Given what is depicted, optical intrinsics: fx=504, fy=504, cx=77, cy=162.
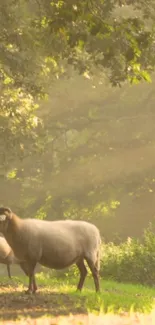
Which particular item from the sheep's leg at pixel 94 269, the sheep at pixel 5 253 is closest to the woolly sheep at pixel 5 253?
the sheep at pixel 5 253

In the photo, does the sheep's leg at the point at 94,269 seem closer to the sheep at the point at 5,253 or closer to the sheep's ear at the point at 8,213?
the sheep's ear at the point at 8,213

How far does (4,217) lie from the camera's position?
10070mm

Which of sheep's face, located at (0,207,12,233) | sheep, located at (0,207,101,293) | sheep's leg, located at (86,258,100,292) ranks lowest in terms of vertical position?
sheep's leg, located at (86,258,100,292)

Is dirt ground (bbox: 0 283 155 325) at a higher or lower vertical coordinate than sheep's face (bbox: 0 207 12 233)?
lower

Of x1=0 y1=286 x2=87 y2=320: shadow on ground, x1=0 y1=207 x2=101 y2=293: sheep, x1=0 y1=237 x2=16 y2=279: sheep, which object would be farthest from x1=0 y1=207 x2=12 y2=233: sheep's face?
x1=0 y1=237 x2=16 y2=279: sheep

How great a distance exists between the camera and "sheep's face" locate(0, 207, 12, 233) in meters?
10.1

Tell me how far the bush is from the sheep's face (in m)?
9.91

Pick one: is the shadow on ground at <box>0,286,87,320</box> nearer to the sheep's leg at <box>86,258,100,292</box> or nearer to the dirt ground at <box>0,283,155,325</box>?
the dirt ground at <box>0,283,155,325</box>

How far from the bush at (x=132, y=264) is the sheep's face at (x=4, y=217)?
Result: 991cm

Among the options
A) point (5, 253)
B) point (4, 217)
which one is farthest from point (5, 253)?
point (4, 217)

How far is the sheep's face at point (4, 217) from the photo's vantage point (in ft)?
33.0

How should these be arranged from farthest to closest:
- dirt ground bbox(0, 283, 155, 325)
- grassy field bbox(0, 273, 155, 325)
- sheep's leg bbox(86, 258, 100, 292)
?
sheep's leg bbox(86, 258, 100, 292), grassy field bbox(0, 273, 155, 325), dirt ground bbox(0, 283, 155, 325)

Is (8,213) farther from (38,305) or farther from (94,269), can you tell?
(94,269)

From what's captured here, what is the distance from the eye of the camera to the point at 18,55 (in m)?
16.8
